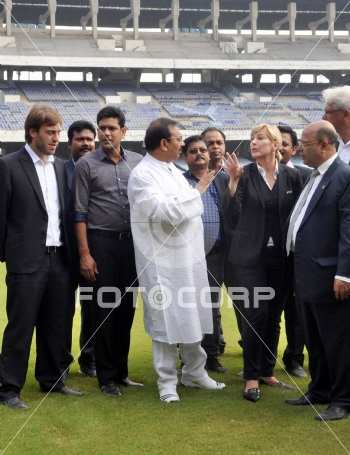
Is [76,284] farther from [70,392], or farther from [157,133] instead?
[157,133]

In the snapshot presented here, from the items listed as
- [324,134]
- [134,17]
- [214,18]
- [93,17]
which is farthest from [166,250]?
[214,18]

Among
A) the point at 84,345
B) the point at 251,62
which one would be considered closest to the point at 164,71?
the point at 251,62

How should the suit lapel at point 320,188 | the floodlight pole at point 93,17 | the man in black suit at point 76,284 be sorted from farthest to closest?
the floodlight pole at point 93,17 < the man in black suit at point 76,284 < the suit lapel at point 320,188

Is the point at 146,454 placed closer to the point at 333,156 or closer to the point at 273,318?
the point at 273,318

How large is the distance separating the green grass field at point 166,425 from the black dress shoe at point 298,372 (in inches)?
9.5

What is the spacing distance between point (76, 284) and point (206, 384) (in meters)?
1.31

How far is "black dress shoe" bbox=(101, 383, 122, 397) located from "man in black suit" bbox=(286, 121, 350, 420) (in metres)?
1.26

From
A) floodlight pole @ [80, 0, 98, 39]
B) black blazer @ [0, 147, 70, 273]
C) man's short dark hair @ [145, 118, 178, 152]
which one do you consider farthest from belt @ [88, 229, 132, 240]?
floodlight pole @ [80, 0, 98, 39]

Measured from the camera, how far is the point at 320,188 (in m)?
4.34

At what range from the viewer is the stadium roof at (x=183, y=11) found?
3019cm

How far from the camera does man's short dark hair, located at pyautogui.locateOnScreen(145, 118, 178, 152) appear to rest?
474 cm

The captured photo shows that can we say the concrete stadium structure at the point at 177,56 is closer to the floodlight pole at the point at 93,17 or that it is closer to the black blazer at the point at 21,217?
the floodlight pole at the point at 93,17

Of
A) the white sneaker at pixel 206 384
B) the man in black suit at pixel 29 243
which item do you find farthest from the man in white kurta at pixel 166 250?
the man in black suit at pixel 29 243

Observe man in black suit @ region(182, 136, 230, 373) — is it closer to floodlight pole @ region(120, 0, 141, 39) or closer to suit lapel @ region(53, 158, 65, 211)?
suit lapel @ region(53, 158, 65, 211)
